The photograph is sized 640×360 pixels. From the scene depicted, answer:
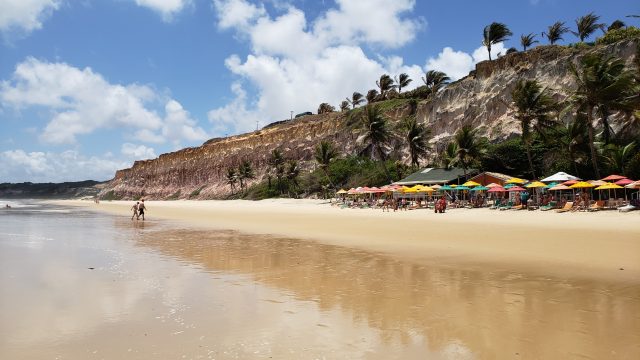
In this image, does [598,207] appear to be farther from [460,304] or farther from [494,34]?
[494,34]

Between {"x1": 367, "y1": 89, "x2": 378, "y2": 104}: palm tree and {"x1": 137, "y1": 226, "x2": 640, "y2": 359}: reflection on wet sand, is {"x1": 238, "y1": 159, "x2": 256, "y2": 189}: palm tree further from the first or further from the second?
{"x1": 137, "y1": 226, "x2": 640, "y2": 359}: reflection on wet sand

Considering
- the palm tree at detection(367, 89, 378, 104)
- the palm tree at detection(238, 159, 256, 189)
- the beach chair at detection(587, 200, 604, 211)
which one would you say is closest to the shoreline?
the beach chair at detection(587, 200, 604, 211)

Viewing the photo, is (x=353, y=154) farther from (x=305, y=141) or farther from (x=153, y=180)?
(x=153, y=180)

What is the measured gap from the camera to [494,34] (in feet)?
177

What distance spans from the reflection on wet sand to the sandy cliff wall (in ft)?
129

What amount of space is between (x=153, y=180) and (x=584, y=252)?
99.5 metres

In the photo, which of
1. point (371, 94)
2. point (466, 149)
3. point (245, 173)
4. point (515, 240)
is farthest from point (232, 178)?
point (515, 240)

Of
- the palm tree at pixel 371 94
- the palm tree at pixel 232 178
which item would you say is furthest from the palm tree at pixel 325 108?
the palm tree at pixel 232 178

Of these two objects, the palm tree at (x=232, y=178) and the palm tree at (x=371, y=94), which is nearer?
the palm tree at (x=232, y=178)

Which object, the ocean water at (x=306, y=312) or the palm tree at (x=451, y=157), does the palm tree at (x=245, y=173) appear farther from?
the ocean water at (x=306, y=312)

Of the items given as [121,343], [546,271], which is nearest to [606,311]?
[546,271]

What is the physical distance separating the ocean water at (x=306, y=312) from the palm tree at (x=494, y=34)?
5037cm

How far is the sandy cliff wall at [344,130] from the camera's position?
45.7 m

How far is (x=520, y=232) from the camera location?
17438 millimetres
